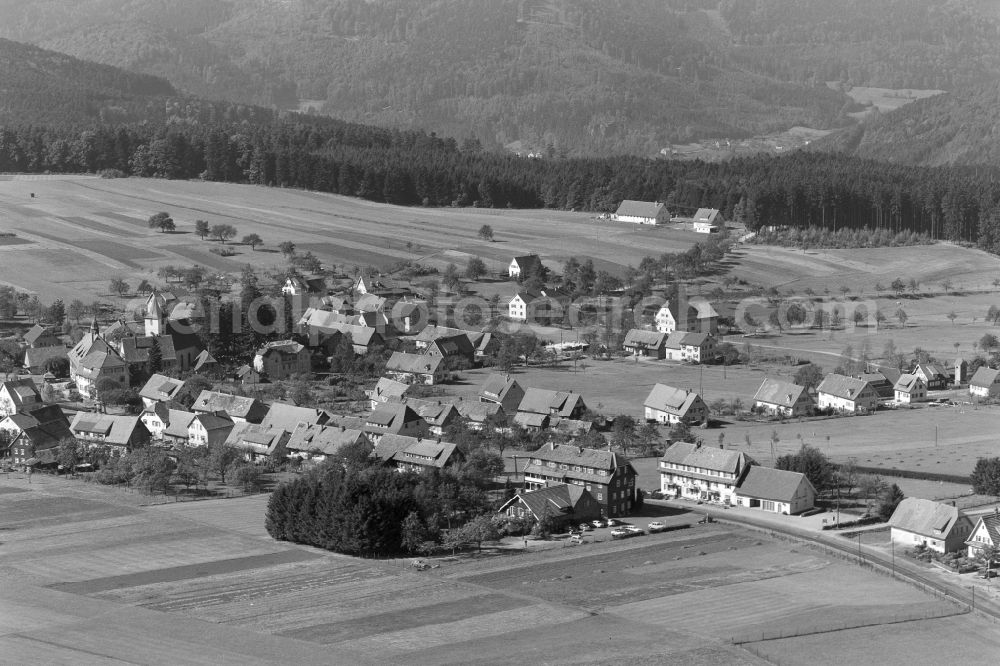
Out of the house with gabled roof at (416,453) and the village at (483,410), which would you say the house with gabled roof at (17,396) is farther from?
the house with gabled roof at (416,453)

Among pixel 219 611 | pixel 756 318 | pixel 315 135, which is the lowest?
pixel 219 611

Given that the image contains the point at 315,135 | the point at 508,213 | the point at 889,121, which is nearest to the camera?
the point at 508,213

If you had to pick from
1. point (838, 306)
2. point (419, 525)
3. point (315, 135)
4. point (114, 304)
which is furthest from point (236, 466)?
point (315, 135)

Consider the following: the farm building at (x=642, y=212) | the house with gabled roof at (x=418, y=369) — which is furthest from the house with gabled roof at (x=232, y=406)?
the farm building at (x=642, y=212)

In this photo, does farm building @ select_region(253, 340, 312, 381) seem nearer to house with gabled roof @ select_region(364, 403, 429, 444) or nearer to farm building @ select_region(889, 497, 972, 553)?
house with gabled roof @ select_region(364, 403, 429, 444)

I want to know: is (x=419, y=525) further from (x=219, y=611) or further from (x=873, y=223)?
(x=873, y=223)

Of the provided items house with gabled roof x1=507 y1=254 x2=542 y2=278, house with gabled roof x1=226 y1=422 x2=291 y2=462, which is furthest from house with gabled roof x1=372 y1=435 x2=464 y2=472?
house with gabled roof x1=507 y1=254 x2=542 y2=278
